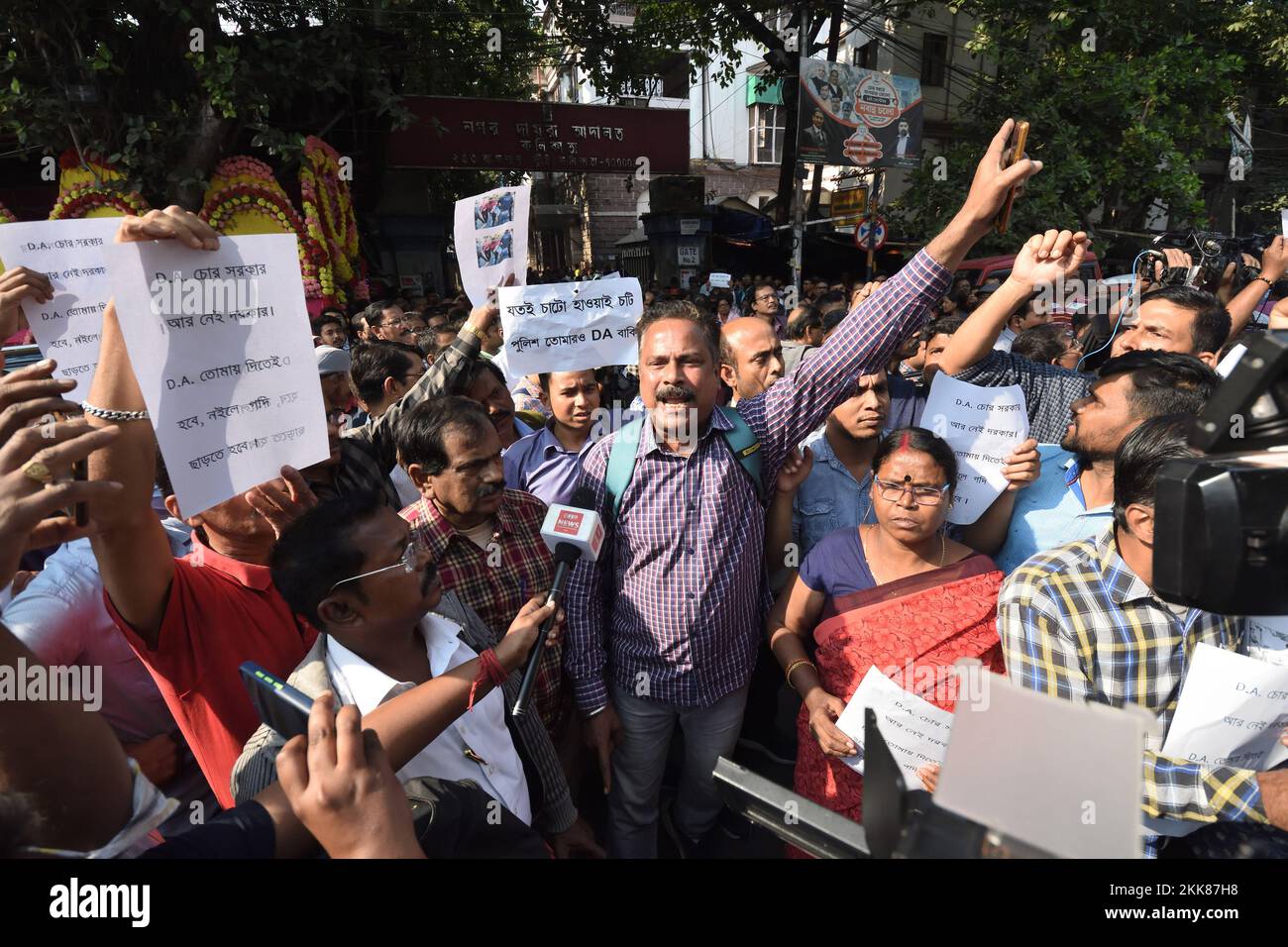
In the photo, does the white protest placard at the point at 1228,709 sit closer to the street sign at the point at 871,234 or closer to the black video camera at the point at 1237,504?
the black video camera at the point at 1237,504

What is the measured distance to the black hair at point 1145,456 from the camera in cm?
151

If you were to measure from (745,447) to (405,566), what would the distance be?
41.9 inches

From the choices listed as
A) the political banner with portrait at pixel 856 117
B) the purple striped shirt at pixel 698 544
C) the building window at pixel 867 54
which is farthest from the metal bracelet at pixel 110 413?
the building window at pixel 867 54

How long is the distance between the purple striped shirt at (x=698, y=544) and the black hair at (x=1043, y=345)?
1.99 meters

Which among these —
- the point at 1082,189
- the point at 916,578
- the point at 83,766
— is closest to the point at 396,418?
the point at 83,766

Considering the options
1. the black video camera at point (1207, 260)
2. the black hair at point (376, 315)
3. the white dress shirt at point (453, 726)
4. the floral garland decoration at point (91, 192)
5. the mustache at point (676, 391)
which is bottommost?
the white dress shirt at point (453, 726)

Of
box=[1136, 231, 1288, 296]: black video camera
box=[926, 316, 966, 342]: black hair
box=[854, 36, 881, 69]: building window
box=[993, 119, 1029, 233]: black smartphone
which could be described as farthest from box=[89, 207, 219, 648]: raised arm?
box=[854, 36, 881, 69]: building window

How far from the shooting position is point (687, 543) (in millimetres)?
2166

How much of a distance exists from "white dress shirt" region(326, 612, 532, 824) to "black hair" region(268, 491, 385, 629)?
0.38 feet

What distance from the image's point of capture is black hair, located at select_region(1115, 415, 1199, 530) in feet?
4.96

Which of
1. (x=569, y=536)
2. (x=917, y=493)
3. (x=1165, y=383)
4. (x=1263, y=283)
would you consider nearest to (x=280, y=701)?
(x=569, y=536)

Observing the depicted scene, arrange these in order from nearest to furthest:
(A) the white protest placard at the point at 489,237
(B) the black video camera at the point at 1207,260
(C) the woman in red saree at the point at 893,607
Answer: (C) the woman in red saree at the point at 893,607
(A) the white protest placard at the point at 489,237
(B) the black video camera at the point at 1207,260

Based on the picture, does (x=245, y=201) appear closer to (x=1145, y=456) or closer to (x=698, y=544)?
(x=698, y=544)
